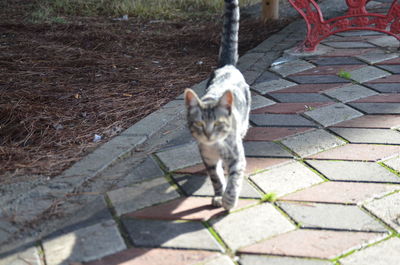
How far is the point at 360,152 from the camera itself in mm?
3250

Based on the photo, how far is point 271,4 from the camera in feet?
20.3

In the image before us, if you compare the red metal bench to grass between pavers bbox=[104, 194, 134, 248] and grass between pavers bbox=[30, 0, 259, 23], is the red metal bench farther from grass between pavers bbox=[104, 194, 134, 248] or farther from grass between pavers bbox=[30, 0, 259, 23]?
grass between pavers bbox=[104, 194, 134, 248]

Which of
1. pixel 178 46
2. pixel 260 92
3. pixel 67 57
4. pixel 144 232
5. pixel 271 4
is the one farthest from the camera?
pixel 271 4

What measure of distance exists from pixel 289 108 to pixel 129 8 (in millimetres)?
3796

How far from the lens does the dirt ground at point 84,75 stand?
11.4 ft

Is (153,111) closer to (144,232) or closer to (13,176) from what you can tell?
(13,176)

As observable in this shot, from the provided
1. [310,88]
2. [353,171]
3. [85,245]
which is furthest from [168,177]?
[310,88]

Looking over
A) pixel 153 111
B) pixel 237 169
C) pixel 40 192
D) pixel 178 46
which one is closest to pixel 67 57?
pixel 178 46

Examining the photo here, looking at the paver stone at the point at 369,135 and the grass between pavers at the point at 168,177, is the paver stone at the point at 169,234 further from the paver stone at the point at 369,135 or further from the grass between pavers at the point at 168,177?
the paver stone at the point at 369,135

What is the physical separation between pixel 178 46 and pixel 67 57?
120 centimetres

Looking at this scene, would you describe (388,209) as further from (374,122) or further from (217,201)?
(374,122)

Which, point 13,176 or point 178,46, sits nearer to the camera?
point 13,176

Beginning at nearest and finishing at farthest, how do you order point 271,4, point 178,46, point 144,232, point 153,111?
point 144,232
point 153,111
point 178,46
point 271,4

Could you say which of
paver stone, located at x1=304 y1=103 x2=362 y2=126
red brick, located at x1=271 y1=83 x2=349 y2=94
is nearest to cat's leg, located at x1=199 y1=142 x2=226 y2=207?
paver stone, located at x1=304 y1=103 x2=362 y2=126
